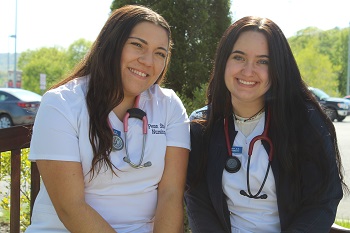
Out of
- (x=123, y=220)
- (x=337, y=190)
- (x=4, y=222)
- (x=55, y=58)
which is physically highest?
(x=55, y=58)

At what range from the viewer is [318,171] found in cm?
252

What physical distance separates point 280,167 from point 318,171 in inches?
7.5

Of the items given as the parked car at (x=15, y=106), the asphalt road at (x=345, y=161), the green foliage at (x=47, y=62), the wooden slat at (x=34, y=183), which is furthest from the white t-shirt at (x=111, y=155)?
the green foliage at (x=47, y=62)

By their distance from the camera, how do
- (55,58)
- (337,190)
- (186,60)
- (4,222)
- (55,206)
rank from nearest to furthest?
(55,206) < (337,190) < (186,60) < (4,222) < (55,58)

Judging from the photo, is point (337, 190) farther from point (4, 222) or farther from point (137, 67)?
point (4, 222)

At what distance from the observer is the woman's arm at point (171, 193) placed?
257 cm

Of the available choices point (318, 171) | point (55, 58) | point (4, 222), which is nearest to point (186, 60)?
point (318, 171)

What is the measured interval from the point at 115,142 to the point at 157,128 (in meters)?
0.27

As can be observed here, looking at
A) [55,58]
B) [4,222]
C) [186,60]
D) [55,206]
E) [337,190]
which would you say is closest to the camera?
[55,206]

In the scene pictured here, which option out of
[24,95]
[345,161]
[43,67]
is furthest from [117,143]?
[43,67]

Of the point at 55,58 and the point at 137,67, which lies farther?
the point at 55,58

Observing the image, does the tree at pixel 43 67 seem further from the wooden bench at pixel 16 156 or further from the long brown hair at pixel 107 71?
the long brown hair at pixel 107 71

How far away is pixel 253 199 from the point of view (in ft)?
8.38

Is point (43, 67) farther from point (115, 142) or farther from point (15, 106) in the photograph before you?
point (115, 142)
